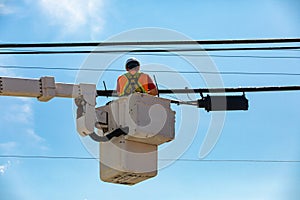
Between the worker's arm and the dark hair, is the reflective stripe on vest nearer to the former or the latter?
the worker's arm

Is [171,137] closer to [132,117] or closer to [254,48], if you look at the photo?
[132,117]

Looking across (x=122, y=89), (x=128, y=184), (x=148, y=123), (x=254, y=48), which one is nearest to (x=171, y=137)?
(x=148, y=123)

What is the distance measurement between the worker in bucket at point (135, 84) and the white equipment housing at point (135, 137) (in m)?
0.67

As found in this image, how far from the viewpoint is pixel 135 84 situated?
19.0ft

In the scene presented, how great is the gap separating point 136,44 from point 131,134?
239cm

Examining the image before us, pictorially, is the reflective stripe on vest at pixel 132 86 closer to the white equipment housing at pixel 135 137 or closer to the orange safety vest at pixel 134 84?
the orange safety vest at pixel 134 84

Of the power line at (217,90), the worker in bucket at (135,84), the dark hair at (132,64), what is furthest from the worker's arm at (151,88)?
the power line at (217,90)

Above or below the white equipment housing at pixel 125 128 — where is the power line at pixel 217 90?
above

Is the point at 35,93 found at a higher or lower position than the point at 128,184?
higher

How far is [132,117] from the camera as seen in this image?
486 centimetres

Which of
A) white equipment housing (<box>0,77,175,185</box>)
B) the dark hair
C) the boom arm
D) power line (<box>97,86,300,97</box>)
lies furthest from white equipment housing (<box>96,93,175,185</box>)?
power line (<box>97,86,300,97</box>)

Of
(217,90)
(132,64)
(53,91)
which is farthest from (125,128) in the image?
(217,90)

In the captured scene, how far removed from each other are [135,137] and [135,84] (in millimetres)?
1062

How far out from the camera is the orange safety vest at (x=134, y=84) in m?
5.77
